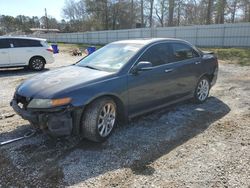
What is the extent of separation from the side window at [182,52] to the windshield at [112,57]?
3.24 feet

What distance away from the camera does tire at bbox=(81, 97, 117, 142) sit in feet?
12.9

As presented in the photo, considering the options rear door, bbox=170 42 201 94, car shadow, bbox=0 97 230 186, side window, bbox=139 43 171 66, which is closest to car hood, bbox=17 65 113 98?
car shadow, bbox=0 97 230 186

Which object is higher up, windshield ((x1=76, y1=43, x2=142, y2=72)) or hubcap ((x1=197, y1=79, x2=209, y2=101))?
windshield ((x1=76, y1=43, x2=142, y2=72))

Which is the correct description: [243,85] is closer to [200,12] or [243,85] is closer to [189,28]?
[189,28]

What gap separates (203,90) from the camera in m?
6.43

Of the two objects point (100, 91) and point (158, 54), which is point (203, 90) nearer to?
point (158, 54)

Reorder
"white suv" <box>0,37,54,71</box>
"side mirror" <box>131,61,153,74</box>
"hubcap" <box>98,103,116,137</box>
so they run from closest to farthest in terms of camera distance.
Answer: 1. "hubcap" <box>98,103,116,137</box>
2. "side mirror" <box>131,61,153,74</box>
3. "white suv" <box>0,37,54,71</box>

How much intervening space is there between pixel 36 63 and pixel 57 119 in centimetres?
963

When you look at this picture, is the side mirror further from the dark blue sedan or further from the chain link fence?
the chain link fence

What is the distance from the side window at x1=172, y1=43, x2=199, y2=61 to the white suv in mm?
8544

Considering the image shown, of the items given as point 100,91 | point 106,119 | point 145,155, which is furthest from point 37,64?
point 145,155

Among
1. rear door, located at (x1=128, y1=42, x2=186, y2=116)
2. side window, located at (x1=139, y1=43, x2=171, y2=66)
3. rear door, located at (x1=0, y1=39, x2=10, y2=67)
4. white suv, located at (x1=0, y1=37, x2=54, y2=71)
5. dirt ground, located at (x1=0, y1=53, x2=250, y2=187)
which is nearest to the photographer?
dirt ground, located at (x1=0, y1=53, x2=250, y2=187)

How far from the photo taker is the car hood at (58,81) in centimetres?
387

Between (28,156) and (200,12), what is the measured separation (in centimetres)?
4488
